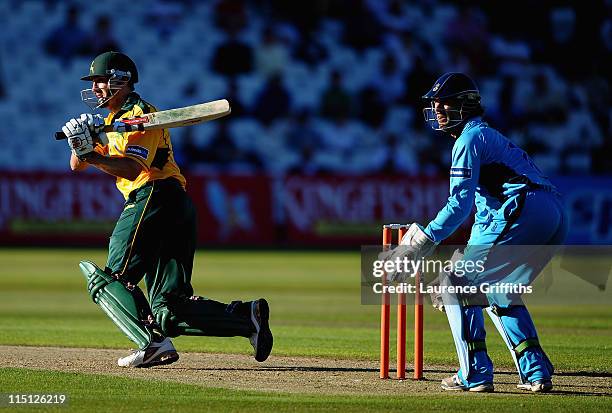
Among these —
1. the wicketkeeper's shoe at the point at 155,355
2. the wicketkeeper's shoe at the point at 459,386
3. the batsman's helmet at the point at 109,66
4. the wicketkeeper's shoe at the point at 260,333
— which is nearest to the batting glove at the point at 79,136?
the batsman's helmet at the point at 109,66

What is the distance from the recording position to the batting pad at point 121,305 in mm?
Result: 7277

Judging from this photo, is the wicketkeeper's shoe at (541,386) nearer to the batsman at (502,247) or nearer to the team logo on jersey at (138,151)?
the batsman at (502,247)

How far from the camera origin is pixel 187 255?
750 cm

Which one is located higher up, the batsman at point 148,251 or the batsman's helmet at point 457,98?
the batsman's helmet at point 457,98

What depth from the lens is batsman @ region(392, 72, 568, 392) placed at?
21.6 feet

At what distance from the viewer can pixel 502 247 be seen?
21.8 feet

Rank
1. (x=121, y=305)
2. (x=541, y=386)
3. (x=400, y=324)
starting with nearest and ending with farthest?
(x=541, y=386) → (x=400, y=324) → (x=121, y=305)

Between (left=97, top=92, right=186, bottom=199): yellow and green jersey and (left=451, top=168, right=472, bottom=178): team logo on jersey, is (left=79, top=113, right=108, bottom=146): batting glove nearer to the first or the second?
(left=97, top=92, right=186, bottom=199): yellow and green jersey

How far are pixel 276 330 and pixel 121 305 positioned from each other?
3.41m

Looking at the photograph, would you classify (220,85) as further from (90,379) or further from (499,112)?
(90,379)

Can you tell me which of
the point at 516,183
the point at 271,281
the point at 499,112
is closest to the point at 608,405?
the point at 516,183

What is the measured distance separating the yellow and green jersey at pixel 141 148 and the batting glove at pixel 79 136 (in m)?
0.25

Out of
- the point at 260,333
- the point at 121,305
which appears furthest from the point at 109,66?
the point at 260,333

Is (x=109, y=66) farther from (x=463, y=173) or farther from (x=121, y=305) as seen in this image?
(x=463, y=173)
